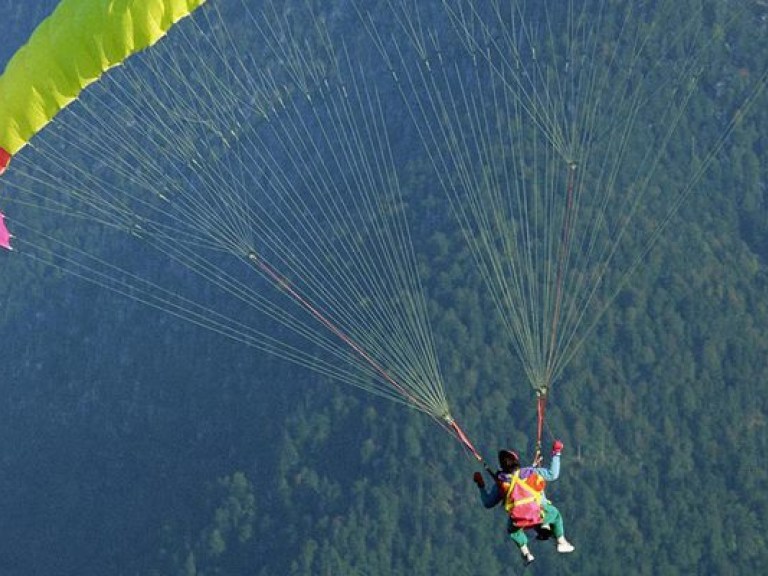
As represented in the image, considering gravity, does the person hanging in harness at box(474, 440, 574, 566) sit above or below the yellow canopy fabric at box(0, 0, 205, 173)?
below

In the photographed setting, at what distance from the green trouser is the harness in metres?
0.32

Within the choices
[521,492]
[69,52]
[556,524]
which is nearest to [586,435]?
[556,524]

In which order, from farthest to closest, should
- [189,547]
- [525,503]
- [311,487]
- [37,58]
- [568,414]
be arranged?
[189,547]
[311,487]
[568,414]
[37,58]
[525,503]

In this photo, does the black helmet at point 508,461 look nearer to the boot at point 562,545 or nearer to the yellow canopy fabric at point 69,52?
the boot at point 562,545

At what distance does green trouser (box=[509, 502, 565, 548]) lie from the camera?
99.5 ft

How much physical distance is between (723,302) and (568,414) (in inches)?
845

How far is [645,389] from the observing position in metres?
168

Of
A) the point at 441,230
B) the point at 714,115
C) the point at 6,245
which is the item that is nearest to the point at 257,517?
the point at 441,230

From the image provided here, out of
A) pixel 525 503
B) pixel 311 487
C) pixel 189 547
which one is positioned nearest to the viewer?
pixel 525 503

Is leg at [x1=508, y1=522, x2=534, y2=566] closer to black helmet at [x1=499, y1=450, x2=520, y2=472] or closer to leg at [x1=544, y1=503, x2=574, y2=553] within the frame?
leg at [x1=544, y1=503, x2=574, y2=553]

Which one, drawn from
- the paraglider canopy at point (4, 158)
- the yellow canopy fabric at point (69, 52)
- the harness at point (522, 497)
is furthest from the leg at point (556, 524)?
the paraglider canopy at point (4, 158)

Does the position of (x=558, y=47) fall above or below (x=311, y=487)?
above

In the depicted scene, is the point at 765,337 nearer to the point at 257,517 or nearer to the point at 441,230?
the point at 441,230

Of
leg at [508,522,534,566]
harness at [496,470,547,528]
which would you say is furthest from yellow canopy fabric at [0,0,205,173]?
leg at [508,522,534,566]
